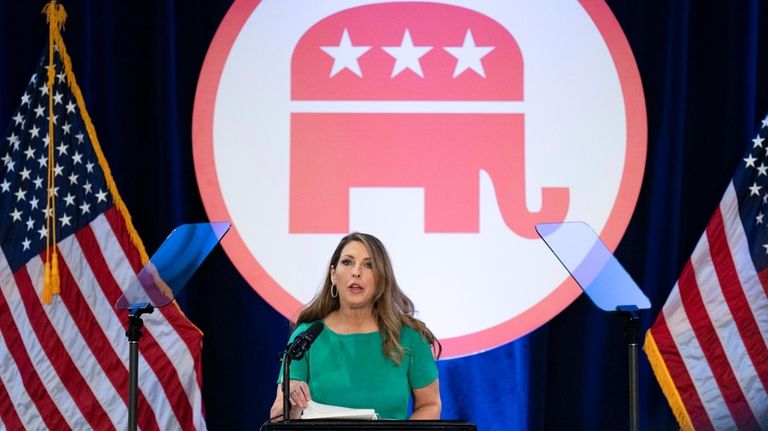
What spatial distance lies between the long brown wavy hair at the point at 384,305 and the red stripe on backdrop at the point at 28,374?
1.49 metres

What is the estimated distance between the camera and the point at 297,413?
3.20 meters

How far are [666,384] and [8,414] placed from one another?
2782mm

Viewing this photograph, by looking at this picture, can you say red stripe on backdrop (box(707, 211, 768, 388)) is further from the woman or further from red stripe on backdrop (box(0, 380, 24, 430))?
red stripe on backdrop (box(0, 380, 24, 430))

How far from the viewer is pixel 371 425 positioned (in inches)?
102

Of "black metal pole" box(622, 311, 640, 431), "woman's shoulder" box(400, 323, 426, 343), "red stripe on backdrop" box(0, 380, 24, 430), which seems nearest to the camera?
"black metal pole" box(622, 311, 640, 431)

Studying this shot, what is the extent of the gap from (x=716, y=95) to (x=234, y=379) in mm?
2480

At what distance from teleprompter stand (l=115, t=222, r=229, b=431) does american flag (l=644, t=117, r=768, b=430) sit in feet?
6.57

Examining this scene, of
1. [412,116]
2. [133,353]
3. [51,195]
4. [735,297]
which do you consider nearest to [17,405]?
[51,195]

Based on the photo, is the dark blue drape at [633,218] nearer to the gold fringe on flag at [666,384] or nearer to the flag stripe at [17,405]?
the gold fringe on flag at [666,384]

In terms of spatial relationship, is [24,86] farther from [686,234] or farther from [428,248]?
[686,234]

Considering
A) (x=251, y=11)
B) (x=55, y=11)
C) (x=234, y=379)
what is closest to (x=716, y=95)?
(x=251, y=11)

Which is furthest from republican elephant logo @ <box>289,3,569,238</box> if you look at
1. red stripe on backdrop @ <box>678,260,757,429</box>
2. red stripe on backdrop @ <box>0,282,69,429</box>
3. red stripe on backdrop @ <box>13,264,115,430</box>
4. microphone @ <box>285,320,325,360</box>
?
microphone @ <box>285,320,325,360</box>

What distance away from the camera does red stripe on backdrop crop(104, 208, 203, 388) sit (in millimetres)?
4633

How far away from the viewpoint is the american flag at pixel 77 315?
4598mm
